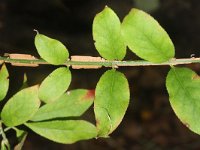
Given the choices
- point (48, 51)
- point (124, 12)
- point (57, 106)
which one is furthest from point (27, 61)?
point (124, 12)

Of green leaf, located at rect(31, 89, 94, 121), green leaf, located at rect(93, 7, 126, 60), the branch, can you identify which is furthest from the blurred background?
green leaf, located at rect(93, 7, 126, 60)

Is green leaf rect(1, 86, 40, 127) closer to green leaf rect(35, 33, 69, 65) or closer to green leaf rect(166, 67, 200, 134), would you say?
green leaf rect(35, 33, 69, 65)

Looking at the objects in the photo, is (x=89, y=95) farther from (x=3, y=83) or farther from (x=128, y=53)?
(x=128, y=53)

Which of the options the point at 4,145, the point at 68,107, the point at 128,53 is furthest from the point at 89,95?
the point at 128,53

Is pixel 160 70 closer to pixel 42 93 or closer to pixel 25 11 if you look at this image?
pixel 25 11

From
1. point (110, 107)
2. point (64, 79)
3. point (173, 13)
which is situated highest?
point (173, 13)

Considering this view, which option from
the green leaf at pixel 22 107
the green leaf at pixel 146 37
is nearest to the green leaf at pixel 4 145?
the green leaf at pixel 22 107
